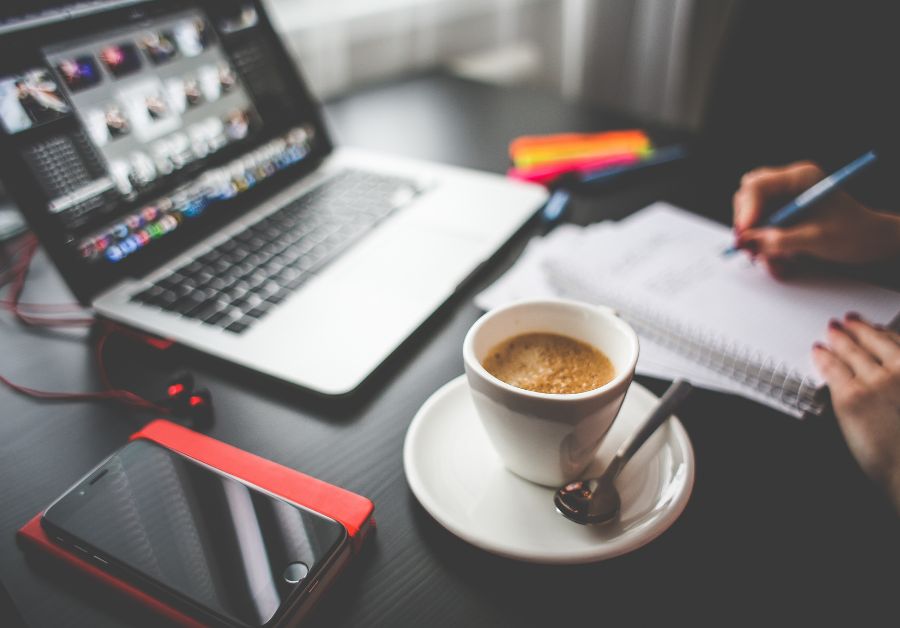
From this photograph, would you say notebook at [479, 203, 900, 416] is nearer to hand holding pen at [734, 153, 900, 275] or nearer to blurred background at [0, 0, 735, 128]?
hand holding pen at [734, 153, 900, 275]

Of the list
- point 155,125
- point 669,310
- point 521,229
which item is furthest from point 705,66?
point 155,125

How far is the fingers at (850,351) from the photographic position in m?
0.51

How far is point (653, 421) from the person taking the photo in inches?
17.2

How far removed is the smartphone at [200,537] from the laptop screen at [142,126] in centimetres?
29

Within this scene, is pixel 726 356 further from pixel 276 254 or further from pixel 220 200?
pixel 220 200

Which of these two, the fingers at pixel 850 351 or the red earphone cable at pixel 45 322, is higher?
the red earphone cable at pixel 45 322

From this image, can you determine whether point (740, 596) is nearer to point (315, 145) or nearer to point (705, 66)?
point (315, 145)

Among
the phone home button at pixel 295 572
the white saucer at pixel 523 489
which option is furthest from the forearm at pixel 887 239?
the phone home button at pixel 295 572

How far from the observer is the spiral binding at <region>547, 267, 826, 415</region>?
509 mm

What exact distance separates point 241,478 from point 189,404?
4.7 inches

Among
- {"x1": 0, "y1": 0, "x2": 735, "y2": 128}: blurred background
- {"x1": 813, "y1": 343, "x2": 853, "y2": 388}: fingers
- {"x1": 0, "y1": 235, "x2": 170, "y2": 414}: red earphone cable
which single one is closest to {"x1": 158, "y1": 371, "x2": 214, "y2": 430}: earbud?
{"x1": 0, "y1": 235, "x2": 170, "y2": 414}: red earphone cable

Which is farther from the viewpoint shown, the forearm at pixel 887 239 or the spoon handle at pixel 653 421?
the forearm at pixel 887 239

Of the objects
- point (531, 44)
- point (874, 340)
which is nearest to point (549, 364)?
point (874, 340)

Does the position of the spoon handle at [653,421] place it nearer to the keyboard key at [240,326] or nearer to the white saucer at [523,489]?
the white saucer at [523,489]
